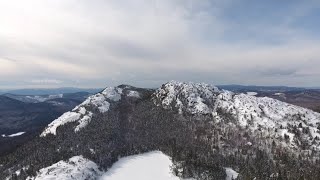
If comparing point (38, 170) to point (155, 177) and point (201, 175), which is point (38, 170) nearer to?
point (155, 177)

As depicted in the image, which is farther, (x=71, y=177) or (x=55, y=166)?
(x=55, y=166)

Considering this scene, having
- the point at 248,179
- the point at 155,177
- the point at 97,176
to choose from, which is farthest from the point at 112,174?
the point at 248,179

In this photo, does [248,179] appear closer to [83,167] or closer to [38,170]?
[83,167]

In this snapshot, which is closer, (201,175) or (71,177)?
(71,177)

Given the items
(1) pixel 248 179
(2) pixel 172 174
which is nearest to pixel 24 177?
(2) pixel 172 174

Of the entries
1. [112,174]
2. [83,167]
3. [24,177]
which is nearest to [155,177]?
[112,174]
